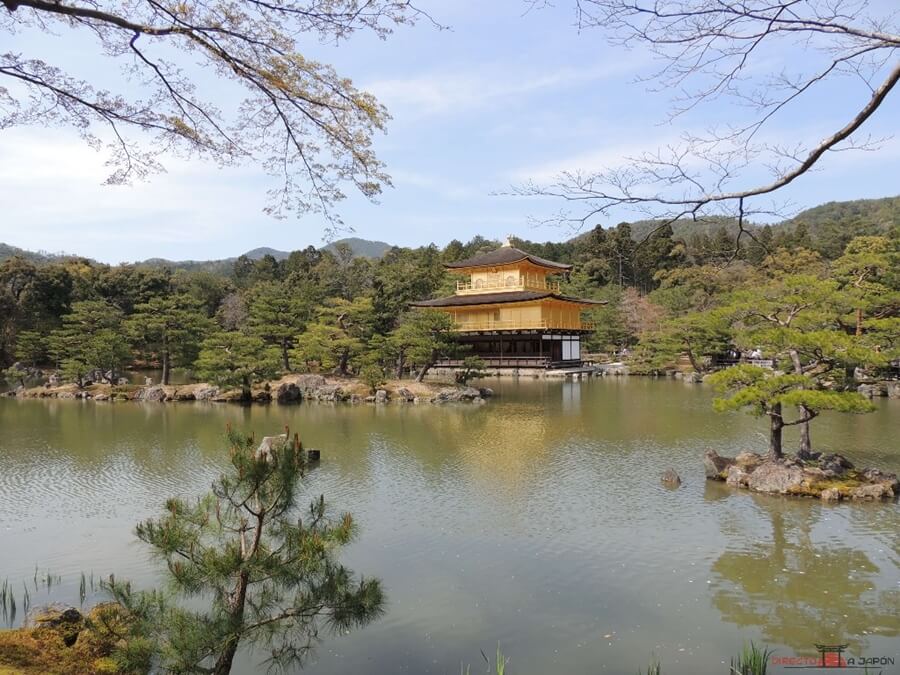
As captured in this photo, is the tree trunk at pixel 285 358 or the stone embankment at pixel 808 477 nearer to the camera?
the stone embankment at pixel 808 477

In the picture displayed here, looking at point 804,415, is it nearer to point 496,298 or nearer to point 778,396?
point 778,396

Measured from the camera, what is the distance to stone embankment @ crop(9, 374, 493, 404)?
→ 18.0 meters

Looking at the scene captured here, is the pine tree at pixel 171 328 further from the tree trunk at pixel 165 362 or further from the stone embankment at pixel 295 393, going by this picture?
the stone embankment at pixel 295 393

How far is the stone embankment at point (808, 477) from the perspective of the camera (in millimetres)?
7000

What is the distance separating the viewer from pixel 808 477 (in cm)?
729

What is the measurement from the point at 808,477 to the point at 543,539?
371 centimetres

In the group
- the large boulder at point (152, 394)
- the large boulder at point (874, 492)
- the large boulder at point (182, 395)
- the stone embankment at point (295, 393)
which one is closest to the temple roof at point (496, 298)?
the stone embankment at point (295, 393)

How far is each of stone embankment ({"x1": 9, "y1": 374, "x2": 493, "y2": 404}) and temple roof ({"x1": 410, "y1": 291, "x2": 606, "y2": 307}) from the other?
8186 mm

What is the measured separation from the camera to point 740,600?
4.61 metres

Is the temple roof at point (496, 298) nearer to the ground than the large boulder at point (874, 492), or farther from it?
farther from it

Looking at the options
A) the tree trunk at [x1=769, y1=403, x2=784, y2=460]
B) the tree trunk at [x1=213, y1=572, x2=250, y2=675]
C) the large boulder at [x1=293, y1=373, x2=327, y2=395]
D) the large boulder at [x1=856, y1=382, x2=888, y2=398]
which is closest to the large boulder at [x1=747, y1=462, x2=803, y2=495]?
the tree trunk at [x1=769, y1=403, x2=784, y2=460]

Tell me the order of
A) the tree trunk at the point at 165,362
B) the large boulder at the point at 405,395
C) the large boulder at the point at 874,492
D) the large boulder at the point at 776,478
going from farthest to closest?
1. the tree trunk at the point at 165,362
2. the large boulder at the point at 405,395
3. the large boulder at the point at 776,478
4. the large boulder at the point at 874,492

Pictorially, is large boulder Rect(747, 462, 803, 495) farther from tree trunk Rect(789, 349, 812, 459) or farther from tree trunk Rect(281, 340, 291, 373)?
tree trunk Rect(281, 340, 291, 373)

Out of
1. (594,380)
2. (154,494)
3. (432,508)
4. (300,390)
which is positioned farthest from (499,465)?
(594,380)
